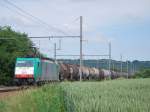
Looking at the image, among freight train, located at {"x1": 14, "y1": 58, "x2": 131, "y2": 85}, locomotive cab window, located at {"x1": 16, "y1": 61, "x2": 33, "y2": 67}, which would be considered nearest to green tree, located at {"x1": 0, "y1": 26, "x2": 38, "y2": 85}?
freight train, located at {"x1": 14, "y1": 58, "x2": 131, "y2": 85}

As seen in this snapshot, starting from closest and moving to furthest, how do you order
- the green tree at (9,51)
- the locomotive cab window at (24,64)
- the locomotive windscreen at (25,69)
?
the locomotive windscreen at (25,69) → the locomotive cab window at (24,64) → the green tree at (9,51)

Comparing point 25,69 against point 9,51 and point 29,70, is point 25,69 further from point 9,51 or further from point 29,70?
point 9,51

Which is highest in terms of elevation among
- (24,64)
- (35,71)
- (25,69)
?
(24,64)

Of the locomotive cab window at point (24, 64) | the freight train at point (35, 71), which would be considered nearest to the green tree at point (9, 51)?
the freight train at point (35, 71)

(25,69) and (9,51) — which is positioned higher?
(9,51)

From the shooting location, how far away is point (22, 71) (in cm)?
4750

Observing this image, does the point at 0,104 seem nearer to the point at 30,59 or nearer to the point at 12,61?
the point at 30,59

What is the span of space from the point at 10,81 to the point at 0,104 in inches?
1436

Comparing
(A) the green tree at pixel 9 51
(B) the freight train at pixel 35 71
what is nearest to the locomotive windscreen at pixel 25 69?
(B) the freight train at pixel 35 71

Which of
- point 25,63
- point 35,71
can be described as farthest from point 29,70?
point 25,63

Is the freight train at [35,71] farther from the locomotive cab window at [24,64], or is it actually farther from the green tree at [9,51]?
the green tree at [9,51]

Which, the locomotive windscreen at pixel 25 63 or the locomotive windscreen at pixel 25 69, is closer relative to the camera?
the locomotive windscreen at pixel 25 69

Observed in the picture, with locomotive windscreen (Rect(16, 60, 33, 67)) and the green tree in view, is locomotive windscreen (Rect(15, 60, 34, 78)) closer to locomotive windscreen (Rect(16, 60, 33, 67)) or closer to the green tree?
locomotive windscreen (Rect(16, 60, 33, 67))

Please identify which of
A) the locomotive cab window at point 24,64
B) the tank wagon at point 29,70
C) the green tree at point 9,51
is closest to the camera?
the tank wagon at point 29,70
